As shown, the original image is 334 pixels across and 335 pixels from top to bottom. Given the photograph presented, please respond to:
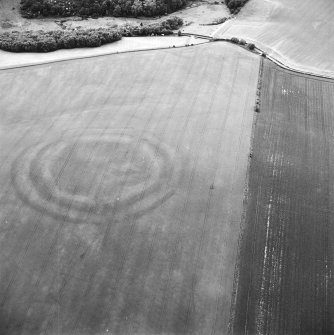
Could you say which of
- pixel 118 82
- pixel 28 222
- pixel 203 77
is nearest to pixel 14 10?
pixel 118 82

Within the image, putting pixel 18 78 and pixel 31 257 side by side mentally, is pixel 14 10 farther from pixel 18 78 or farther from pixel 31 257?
pixel 31 257

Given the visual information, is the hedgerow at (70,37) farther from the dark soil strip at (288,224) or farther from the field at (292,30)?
the dark soil strip at (288,224)

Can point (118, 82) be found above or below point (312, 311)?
above

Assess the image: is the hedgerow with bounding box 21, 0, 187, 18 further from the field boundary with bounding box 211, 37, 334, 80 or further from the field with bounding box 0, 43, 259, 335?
the field with bounding box 0, 43, 259, 335

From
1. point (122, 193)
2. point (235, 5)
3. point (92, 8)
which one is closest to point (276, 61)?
point (235, 5)

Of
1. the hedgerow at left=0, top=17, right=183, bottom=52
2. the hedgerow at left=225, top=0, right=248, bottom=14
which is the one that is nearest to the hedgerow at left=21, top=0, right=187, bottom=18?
the hedgerow at left=0, top=17, right=183, bottom=52

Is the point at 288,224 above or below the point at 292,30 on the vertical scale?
below

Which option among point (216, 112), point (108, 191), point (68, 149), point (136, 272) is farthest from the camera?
point (216, 112)

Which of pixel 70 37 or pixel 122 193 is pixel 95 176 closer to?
pixel 122 193
